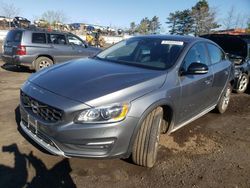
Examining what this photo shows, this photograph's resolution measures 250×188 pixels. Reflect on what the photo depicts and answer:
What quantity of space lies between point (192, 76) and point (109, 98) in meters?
1.64

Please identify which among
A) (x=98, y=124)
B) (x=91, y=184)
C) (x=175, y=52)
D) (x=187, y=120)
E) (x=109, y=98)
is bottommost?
(x=91, y=184)

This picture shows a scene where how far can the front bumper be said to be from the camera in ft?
9.61

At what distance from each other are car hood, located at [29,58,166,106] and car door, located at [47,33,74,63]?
642cm

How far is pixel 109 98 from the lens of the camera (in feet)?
9.88

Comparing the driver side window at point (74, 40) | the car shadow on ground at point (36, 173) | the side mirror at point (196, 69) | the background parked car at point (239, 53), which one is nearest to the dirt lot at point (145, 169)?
the car shadow on ground at point (36, 173)

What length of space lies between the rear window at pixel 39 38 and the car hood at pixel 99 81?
6.23 m

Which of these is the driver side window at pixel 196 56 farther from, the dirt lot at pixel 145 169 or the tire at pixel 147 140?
the dirt lot at pixel 145 169

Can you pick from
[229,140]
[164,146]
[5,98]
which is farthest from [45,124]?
[5,98]

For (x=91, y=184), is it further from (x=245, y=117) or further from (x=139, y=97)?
(x=245, y=117)

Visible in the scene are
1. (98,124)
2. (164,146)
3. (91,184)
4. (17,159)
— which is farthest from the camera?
(164,146)

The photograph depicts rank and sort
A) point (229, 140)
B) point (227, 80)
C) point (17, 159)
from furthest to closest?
point (227, 80) < point (229, 140) < point (17, 159)

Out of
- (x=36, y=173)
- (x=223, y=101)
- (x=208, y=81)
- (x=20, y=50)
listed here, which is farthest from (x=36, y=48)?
(x=36, y=173)

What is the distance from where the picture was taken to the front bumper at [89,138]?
9.61 feet

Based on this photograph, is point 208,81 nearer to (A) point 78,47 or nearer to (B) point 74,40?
(A) point 78,47
